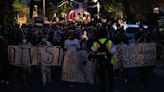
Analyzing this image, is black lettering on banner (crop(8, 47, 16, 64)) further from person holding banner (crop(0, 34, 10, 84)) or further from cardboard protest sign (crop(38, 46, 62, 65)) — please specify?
cardboard protest sign (crop(38, 46, 62, 65))

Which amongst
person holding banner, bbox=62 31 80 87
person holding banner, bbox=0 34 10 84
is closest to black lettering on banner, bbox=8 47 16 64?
person holding banner, bbox=0 34 10 84

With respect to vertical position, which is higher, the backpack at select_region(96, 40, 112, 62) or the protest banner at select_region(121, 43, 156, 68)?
the backpack at select_region(96, 40, 112, 62)

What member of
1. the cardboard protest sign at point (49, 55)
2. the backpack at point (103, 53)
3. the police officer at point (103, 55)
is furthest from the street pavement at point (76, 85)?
the backpack at point (103, 53)

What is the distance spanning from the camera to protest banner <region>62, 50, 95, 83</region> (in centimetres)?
1538

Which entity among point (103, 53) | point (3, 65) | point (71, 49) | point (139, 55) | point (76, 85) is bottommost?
point (76, 85)

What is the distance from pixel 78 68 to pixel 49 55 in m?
1.23

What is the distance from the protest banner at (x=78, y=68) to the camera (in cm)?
1538

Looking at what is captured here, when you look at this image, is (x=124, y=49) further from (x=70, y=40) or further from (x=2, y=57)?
(x=2, y=57)

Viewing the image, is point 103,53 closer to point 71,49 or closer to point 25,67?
point 71,49

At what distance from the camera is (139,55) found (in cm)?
1666

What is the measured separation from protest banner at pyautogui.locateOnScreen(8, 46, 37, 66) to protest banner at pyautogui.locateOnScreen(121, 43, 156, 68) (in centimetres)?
286

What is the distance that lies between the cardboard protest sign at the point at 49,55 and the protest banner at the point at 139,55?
6.87 feet

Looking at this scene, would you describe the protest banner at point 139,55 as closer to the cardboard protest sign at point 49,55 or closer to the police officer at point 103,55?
the cardboard protest sign at point 49,55

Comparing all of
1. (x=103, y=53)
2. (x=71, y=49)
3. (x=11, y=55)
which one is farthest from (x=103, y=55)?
(x=11, y=55)
